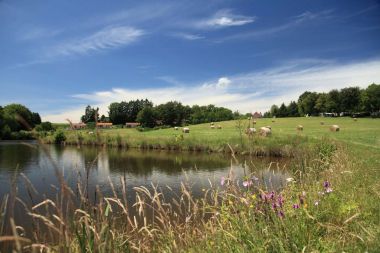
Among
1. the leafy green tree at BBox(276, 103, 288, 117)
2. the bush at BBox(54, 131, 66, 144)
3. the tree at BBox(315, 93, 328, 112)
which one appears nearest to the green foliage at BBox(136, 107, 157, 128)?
the leafy green tree at BBox(276, 103, 288, 117)

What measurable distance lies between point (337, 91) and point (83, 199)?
8876cm

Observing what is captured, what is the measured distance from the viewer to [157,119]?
308ft

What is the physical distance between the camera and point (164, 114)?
93375mm

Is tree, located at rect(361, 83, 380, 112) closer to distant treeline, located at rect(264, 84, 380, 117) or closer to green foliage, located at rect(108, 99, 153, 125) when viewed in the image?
distant treeline, located at rect(264, 84, 380, 117)

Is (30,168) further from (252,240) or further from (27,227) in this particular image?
(252,240)

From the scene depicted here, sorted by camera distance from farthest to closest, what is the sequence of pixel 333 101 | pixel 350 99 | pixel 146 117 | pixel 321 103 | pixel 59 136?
pixel 146 117 < pixel 321 103 < pixel 333 101 < pixel 350 99 < pixel 59 136

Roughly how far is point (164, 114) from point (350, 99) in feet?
153

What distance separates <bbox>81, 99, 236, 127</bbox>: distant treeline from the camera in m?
92.2

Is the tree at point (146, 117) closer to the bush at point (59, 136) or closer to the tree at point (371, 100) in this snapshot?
the bush at point (59, 136)

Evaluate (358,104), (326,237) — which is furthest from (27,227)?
(358,104)

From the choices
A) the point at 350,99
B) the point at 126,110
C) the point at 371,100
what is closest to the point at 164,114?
the point at 126,110

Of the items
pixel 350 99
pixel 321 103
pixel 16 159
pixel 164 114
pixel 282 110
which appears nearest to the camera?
pixel 16 159

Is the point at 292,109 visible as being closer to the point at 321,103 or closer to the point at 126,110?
the point at 321,103

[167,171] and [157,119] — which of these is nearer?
[167,171]
